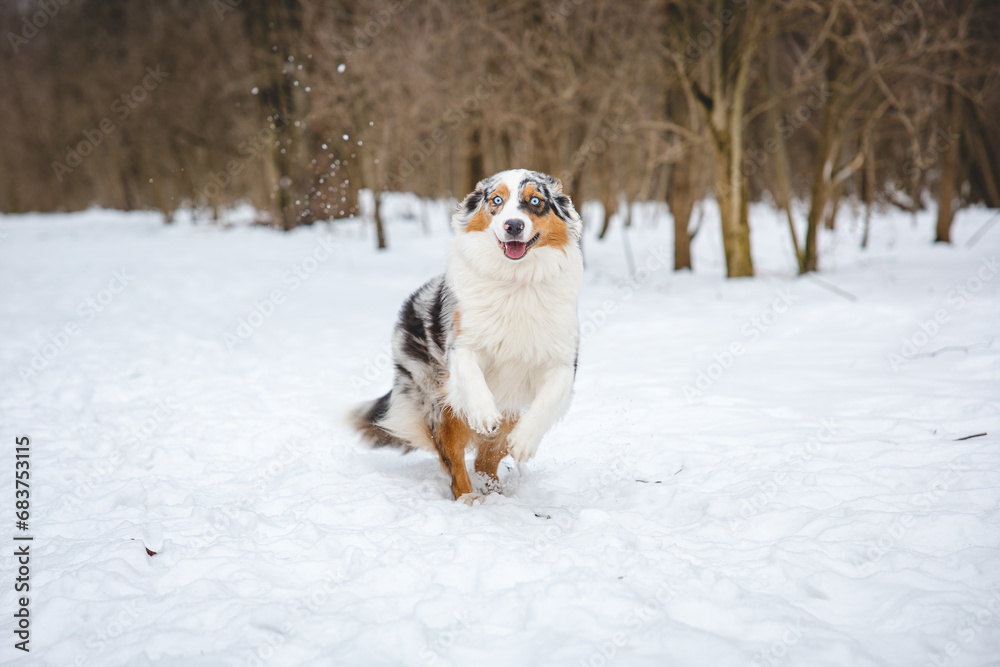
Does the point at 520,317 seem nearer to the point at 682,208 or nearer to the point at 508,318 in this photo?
the point at 508,318

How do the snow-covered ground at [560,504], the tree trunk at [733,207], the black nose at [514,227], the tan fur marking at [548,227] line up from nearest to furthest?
the snow-covered ground at [560,504], the black nose at [514,227], the tan fur marking at [548,227], the tree trunk at [733,207]

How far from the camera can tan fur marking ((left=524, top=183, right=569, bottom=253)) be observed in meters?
3.50

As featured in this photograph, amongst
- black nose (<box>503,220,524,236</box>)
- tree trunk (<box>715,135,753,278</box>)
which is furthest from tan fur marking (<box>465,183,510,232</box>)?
tree trunk (<box>715,135,753,278</box>)

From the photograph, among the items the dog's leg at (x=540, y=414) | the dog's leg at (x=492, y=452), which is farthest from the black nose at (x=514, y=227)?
the dog's leg at (x=492, y=452)

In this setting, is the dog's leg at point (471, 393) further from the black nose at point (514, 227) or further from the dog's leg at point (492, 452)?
the black nose at point (514, 227)

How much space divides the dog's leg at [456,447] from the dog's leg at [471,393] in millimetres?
158

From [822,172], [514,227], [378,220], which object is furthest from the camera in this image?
[378,220]

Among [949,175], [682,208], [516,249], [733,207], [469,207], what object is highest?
[949,175]

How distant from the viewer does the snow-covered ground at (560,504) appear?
2.28 m

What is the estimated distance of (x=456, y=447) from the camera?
388cm

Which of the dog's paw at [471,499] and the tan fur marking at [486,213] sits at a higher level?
the tan fur marking at [486,213]

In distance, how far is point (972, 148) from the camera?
17.0 metres

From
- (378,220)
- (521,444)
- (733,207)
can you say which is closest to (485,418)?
(521,444)

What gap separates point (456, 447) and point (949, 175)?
14.5 m
